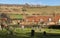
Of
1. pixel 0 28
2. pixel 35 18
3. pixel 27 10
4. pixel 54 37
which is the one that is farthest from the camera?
pixel 27 10

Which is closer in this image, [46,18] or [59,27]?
[59,27]

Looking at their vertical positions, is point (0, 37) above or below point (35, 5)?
below

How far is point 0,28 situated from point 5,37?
372 inches

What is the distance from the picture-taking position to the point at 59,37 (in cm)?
2053

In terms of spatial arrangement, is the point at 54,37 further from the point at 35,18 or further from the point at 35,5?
the point at 35,5

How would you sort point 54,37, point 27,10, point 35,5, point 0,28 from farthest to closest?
point 35,5 → point 27,10 → point 0,28 → point 54,37

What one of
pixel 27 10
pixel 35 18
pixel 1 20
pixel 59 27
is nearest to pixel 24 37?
pixel 59 27

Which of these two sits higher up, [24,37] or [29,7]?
[29,7]

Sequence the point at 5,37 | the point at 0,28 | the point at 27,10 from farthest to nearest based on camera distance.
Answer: the point at 27,10, the point at 0,28, the point at 5,37

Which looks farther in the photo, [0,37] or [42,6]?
[42,6]

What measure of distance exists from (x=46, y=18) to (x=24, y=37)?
22.9 meters

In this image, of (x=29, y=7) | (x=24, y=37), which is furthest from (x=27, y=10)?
(x=24, y=37)

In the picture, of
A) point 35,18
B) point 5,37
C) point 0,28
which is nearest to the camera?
point 5,37

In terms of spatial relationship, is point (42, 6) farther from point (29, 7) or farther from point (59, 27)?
point (59, 27)
